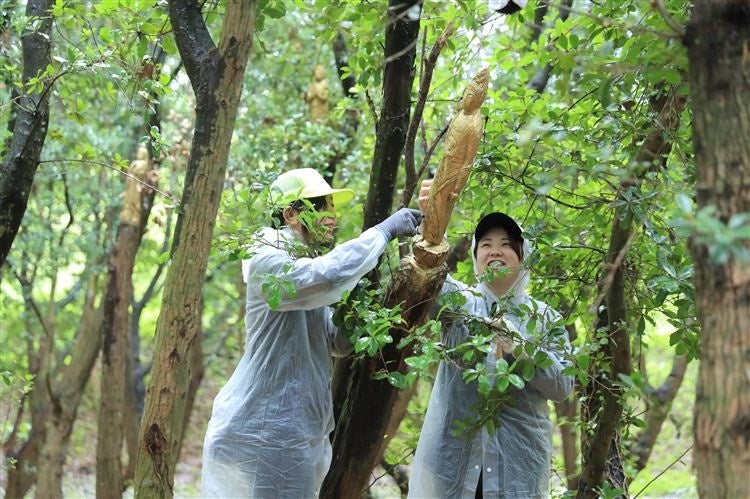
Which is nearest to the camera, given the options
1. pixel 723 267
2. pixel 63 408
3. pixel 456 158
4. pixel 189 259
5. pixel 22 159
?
pixel 723 267

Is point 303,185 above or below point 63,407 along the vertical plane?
above

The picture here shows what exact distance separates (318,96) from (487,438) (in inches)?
200

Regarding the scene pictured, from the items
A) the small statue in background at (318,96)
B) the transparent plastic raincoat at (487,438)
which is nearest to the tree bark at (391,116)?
the transparent plastic raincoat at (487,438)

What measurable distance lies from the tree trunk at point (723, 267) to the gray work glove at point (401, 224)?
1578 mm

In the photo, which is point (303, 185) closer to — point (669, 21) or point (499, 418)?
point (499, 418)

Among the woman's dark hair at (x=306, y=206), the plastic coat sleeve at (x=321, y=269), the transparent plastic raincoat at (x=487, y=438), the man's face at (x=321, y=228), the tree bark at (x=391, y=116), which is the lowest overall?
the transparent plastic raincoat at (x=487, y=438)

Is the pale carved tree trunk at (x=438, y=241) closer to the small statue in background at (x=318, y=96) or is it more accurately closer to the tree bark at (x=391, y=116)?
the tree bark at (x=391, y=116)

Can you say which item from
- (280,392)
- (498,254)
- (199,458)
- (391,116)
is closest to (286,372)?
(280,392)

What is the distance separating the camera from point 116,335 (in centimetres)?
786

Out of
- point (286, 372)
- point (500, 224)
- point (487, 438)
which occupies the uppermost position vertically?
point (500, 224)

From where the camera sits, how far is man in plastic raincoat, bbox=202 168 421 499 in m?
3.23

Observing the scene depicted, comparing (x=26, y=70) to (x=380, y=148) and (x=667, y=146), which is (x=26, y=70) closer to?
(x=380, y=148)

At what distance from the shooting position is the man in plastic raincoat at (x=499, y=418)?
3.52 meters

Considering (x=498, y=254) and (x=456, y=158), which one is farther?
(x=498, y=254)
